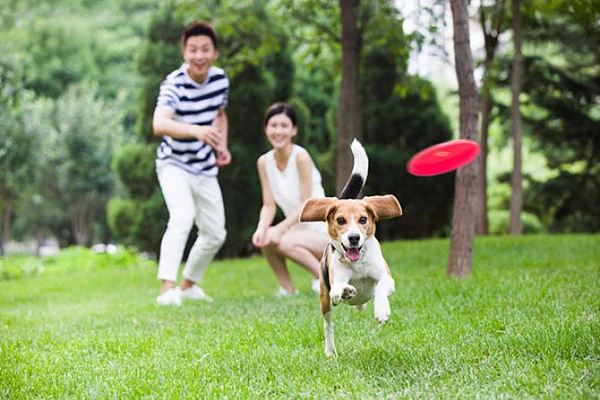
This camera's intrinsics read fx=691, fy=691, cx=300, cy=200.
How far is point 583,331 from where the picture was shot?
3.53 metres

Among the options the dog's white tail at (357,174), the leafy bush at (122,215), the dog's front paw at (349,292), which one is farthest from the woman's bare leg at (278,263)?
the leafy bush at (122,215)

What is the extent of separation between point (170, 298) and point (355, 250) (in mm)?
3445

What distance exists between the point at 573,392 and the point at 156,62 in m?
12.8

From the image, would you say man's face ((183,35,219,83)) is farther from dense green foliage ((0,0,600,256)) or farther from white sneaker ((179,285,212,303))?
dense green foliage ((0,0,600,256))

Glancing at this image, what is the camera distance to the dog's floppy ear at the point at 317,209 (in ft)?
11.0

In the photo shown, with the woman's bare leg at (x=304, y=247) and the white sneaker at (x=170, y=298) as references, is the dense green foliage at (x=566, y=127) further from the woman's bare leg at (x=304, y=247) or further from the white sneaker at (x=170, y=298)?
the white sneaker at (x=170, y=298)

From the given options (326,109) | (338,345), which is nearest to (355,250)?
(338,345)

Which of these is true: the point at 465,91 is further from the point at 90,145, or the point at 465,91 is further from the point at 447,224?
the point at 90,145

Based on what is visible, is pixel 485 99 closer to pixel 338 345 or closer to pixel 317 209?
pixel 338 345

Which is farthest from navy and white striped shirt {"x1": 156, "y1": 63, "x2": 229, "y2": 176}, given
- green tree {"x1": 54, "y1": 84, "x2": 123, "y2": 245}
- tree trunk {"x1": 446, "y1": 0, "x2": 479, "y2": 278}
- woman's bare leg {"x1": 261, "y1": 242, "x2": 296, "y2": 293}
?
green tree {"x1": 54, "y1": 84, "x2": 123, "y2": 245}

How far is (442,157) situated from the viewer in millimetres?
4238

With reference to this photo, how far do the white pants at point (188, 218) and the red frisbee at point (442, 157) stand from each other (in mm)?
2749

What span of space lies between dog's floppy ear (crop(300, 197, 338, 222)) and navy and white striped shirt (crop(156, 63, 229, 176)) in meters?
3.24

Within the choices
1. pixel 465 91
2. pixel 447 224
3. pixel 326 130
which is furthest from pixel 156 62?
pixel 465 91
